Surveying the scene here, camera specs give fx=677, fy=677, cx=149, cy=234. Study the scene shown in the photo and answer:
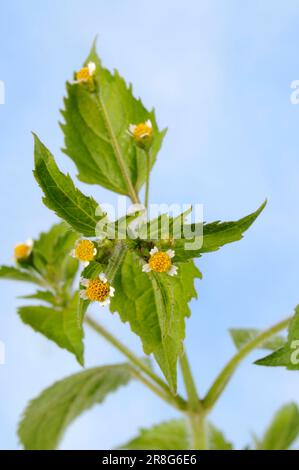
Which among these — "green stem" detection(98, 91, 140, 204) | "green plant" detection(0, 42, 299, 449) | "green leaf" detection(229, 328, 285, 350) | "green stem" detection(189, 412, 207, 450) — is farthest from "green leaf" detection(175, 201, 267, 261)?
"green stem" detection(189, 412, 207, 450)

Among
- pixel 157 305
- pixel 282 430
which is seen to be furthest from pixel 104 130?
pixel 282 430

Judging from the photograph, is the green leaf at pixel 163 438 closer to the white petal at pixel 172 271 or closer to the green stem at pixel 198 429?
the green stem at pixel 198 429

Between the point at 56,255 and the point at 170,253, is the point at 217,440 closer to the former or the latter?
the point at 56,255

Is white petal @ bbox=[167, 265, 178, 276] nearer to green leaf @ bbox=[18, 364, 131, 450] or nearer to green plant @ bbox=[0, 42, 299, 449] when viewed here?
green plant @ bbox=[0, 42, 299, 449]

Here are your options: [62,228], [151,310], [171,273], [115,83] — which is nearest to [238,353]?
[151,310]
